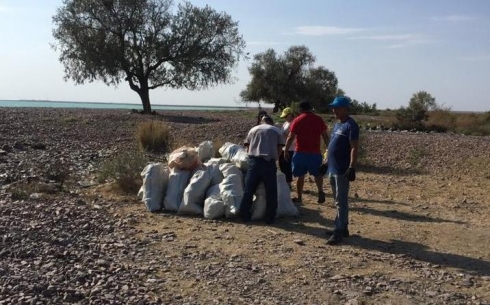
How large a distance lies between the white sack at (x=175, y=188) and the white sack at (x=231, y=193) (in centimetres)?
60

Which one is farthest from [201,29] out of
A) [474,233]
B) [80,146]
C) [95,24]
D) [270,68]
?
[474,233]

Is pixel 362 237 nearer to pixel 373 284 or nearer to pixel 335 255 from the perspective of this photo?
pixel 335 255

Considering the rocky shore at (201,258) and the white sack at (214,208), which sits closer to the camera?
the rocky shore at (201,258)

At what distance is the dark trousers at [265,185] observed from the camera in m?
8.09

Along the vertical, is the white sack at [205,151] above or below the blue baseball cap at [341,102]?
below

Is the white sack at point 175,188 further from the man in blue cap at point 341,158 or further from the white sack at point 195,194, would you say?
the man in blue cap at point 341,158

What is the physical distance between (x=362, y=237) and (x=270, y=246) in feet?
4.11

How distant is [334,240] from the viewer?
22.9 feet

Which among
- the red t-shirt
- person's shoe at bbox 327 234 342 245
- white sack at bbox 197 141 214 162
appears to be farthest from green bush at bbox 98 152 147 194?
person's shoe at bbox 327 234 342 245

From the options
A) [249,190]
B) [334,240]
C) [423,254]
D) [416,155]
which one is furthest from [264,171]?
[416,155]

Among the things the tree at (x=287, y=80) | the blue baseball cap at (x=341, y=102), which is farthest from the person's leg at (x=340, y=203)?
the tree at (x=287, y=80)

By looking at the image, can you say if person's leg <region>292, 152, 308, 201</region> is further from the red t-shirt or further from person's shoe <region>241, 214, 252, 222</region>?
person's shoe <region>241, 214, 252, 222</region>

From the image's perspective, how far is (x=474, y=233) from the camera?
7.75 meters

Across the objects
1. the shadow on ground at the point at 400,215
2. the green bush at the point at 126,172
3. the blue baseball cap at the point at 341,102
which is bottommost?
the shadow on ground at the point at 400,215
